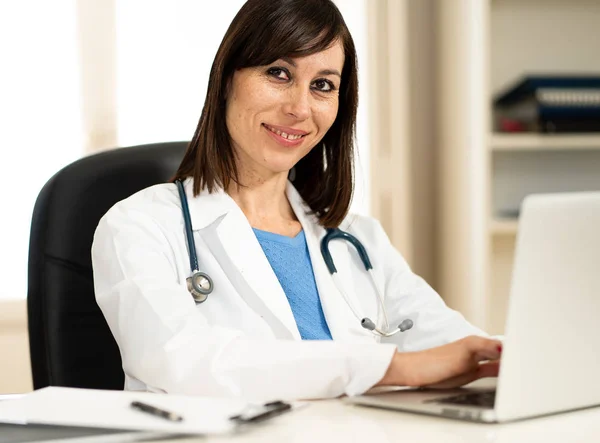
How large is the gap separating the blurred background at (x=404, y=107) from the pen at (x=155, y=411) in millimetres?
1825

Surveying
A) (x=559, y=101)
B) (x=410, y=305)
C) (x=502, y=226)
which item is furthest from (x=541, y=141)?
(x=410, y=305)

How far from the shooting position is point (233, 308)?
126 centimetres

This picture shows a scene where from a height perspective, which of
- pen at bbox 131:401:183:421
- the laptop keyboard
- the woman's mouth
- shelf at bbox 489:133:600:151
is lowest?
the laptop keyboard

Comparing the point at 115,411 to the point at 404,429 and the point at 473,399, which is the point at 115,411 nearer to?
the point at 404,429

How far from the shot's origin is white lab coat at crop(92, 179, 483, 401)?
95 cm

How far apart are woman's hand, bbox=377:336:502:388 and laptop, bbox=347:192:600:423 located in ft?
0.32

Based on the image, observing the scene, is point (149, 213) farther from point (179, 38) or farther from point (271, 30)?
point (179, 38)

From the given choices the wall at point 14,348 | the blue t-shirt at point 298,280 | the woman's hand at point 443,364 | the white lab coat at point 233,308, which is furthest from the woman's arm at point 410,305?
the wall at point 14,348

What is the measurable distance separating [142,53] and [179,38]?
0.14 m

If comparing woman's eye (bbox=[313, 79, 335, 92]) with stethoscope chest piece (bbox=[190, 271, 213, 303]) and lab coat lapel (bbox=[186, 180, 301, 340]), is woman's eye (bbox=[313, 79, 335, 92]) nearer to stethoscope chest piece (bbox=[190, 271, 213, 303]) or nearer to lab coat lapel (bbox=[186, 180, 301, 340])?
lab coat lapel (bbox=[186, 180, 301, 340])

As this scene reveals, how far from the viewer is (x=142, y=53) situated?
2.62m

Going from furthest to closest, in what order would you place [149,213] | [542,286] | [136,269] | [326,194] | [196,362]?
1. [326,194]
2. [149,213]
3. [136,269]
4. [196,362]
5. [542,286]

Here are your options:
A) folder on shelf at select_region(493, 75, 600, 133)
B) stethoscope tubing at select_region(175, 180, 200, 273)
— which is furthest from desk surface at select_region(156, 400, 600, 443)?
folder on shelf at select_region(493, 75, 600, 133)

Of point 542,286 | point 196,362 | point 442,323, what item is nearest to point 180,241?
point 196,362
